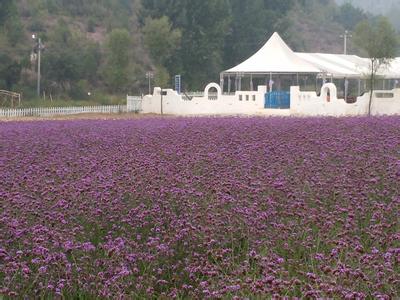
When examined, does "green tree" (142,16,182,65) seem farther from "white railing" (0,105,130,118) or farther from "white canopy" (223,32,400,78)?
"white railing" (0,105,130,118)

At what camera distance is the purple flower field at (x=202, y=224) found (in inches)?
192

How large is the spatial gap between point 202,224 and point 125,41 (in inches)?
1698

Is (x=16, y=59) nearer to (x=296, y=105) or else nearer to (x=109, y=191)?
(x=296, y=105)

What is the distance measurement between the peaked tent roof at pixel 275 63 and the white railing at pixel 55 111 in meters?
7.00

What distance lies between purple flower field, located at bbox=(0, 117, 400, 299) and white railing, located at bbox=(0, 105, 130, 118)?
24.5 meters

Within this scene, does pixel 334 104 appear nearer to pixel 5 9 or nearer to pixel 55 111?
pixel 55 111

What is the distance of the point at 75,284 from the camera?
521 centimetres

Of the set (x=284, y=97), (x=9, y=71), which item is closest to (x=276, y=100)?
(x=284, y=97)

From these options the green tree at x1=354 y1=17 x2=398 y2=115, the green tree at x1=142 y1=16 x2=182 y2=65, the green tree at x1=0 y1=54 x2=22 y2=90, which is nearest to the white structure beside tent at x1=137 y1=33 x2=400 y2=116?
the green tree at x1=354 y1=17 x2=398 y2=115

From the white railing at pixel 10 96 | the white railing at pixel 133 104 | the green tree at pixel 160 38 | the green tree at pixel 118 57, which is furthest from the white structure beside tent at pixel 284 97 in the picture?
the green tree at pixel 160 38

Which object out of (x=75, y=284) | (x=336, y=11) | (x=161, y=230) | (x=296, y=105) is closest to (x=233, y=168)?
(x=161, y=230)

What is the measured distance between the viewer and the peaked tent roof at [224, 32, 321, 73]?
1628 inches

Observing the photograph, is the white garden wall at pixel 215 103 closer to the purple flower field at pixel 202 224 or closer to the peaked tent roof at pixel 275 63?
the peaked tent roof at pixel 275 63

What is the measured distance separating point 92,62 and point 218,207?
2015 inches
